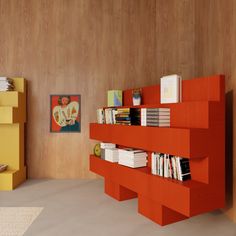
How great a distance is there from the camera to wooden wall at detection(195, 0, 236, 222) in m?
2.26

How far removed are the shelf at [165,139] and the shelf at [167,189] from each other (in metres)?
0.24

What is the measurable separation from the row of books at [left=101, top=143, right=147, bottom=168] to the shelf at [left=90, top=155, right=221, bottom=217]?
63 millimetres

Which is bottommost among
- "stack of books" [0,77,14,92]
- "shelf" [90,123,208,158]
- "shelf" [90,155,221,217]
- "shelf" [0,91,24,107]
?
"shelf" [90,155,221,217]

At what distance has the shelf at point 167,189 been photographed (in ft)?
6.01

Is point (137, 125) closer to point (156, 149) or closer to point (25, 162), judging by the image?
point (156, 149)

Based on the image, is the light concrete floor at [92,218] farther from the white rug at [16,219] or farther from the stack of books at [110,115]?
the stack of books at [110,115]

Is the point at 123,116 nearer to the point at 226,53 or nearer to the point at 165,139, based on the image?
the point at 165,139

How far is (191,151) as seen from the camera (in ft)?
6.03

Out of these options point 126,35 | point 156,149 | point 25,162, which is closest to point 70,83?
point 126,35

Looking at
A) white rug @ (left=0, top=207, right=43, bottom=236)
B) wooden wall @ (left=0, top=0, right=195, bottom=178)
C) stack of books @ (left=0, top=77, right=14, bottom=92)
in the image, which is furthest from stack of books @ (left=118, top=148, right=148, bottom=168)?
stack of books @ (left=0, top=77, right=14, bottom=92)

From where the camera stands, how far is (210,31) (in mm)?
2594

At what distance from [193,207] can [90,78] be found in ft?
8.73

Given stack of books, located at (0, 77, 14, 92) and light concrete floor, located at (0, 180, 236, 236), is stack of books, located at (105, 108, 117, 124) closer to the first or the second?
light concrete floor, located at (0, 180, 236, 236)

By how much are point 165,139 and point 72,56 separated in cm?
244
